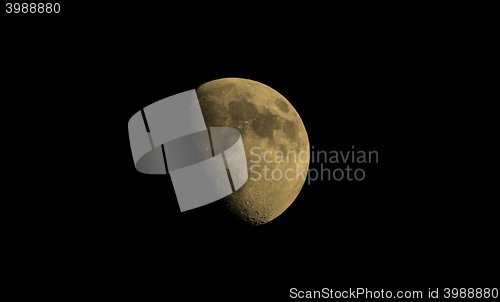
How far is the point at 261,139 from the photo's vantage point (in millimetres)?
7414

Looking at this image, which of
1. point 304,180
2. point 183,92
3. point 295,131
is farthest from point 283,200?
point 183,92

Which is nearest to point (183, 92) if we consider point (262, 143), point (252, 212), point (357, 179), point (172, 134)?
point (172, 134)

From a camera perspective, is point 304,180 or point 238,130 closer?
point 238,130

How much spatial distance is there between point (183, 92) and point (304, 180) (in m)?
2.22

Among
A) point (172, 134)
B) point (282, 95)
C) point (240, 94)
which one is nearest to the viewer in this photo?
point (172, 134)

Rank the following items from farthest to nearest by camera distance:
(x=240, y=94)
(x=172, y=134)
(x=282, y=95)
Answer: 1. (x=282, y=95)
2. (x=240, y=94)
3. (x=172, y=134)

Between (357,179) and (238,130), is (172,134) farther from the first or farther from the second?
(357,179)

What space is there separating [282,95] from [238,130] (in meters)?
1.19

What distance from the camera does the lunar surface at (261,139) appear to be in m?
7.43

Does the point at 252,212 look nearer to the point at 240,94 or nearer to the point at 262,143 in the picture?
the point at 262,143

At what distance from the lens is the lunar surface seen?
7434mm

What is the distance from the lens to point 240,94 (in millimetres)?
7715

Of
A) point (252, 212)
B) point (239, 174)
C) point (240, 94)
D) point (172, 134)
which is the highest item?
point (240, 94)

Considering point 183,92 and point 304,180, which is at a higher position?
point 183,92
